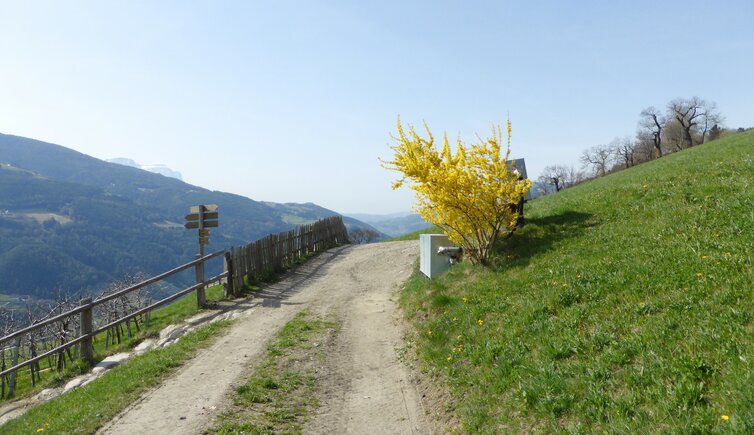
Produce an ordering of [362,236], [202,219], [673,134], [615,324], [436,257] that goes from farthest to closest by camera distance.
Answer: [362,236] < [673,134] < [202,219] < [436,257] < [615,324]

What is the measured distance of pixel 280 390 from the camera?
8.78 meters

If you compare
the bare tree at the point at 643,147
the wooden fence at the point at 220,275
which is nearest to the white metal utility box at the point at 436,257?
the wooden fence at the point at 220,275

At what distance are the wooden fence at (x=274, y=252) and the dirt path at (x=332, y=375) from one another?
190 cm

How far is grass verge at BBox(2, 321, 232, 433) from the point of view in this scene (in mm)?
8094

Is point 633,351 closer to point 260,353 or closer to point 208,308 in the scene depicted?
point 260,353

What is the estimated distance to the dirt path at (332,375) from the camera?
7.60 meters

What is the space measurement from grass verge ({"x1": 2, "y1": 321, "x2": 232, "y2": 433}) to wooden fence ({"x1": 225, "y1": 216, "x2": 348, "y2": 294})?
6864 mm

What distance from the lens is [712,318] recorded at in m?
5.62

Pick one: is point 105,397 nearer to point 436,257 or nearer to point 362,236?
point 436,257

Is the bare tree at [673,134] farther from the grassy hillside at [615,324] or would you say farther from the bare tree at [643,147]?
the grassy hillside at [615,324]

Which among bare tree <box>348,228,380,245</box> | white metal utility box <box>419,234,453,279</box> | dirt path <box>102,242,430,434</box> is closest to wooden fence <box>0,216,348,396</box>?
dirt path <box>102,242,430,434</box>

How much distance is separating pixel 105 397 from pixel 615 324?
30.4 feet

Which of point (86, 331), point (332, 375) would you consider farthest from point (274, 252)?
point (332, 375)

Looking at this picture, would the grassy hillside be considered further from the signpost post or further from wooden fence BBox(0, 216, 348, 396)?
the signpost post
